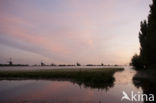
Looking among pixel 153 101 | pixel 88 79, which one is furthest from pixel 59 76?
pixel 153 101

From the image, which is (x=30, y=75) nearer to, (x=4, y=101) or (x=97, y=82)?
(x=97, y=82)

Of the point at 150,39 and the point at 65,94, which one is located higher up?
the point at 150,39

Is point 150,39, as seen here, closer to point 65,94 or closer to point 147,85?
point 147,85

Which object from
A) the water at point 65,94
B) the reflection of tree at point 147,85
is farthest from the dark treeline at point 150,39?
the water at point 65,94

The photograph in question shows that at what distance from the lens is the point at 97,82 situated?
2722 cm

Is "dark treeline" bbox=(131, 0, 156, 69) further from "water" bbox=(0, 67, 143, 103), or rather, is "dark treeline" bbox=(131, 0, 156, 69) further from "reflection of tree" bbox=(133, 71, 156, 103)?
"water" bbox=(0, 67, 143, 103)

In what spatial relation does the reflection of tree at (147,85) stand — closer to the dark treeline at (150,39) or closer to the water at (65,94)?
the water at (65,94)

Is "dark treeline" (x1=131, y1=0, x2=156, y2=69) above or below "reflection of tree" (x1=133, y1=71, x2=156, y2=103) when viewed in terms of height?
above

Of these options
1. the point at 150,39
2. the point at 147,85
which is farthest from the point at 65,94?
the point at 150,39

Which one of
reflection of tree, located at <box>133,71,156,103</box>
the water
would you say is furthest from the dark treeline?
the water

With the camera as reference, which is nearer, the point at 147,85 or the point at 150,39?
the point at 147,85

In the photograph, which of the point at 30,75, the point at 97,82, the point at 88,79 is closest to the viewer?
the point at 97,82

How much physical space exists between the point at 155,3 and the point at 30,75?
3163 centimetres

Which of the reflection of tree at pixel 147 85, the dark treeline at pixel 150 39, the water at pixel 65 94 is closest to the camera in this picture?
the water at pixel 65 94
